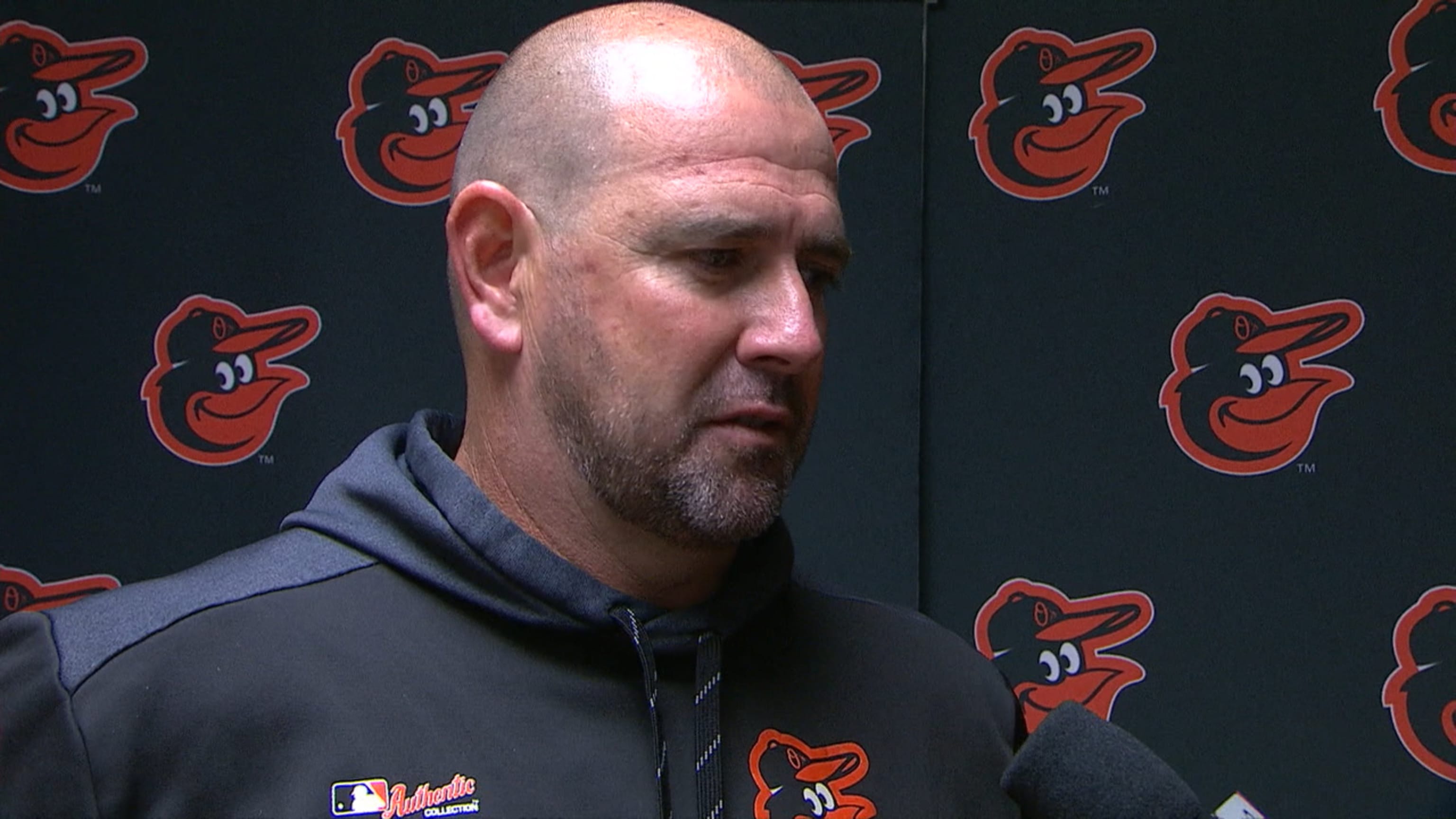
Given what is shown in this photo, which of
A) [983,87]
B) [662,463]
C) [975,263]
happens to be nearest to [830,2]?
[983,87]

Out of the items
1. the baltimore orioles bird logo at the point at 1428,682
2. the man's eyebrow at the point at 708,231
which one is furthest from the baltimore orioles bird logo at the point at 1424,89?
the man's eyebrow at the point at 708,231

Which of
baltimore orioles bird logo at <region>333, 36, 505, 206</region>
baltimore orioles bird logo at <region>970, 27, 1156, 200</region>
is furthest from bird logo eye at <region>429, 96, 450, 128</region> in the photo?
baltimore orioles bird logo at <region>970, 27, 1156, 200</region>

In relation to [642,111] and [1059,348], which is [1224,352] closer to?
[1059,348]

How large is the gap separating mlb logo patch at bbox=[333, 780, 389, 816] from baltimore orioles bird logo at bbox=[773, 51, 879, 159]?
3.67 feet

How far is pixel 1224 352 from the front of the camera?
5.57 ft

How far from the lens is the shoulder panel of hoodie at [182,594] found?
805 mm

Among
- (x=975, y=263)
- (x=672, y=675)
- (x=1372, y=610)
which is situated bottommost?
(x=1372, y=610)

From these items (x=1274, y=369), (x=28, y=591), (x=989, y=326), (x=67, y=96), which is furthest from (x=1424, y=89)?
(x=28, y=591)

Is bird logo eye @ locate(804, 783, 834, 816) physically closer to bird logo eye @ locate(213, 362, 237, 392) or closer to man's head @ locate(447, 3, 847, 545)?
man's head @ locate(447, 3, 847, 545)

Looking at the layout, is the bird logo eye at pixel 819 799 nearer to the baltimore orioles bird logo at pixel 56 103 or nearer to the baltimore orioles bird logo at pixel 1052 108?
the baltimore orioles bird logo at pixel 1052 108

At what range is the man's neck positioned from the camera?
0.95 metres

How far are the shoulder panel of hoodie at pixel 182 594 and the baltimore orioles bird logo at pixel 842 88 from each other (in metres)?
0.98

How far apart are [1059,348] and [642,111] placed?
3.01 ft

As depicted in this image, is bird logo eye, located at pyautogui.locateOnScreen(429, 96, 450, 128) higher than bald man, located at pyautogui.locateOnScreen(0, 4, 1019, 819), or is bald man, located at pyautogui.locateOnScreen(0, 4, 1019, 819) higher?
bird logo eye, located at pyautogui.locateOnScreen(429, 96, 450, 128)
